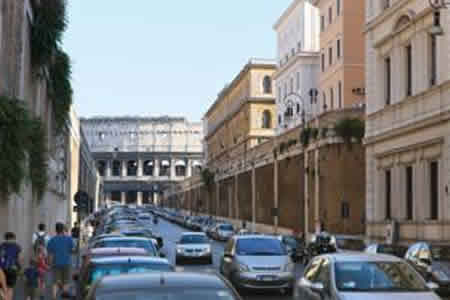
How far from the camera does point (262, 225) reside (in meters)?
71.2

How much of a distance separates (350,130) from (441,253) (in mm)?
26846

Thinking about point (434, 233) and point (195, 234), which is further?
point (195, 234)

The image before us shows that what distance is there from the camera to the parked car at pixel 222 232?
63.1m

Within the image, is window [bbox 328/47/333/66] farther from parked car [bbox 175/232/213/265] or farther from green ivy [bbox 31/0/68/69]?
green ivy [bbox 31/0/68/69]

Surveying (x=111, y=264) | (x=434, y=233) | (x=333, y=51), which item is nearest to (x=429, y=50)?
(x=434, y=233)

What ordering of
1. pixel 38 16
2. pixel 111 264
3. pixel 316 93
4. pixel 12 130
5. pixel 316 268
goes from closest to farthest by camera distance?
pixel 111 264 < pixel 316 268 < pixel 12 130 < pixel 38 16 < pixel 316 93

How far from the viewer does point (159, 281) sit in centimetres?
796

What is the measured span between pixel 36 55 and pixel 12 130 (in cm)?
1044

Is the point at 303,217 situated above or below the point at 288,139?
below

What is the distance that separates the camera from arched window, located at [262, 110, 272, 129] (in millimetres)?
101125

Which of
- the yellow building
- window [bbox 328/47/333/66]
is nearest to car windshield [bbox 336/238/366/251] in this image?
window [bbox 328/47/333/66]

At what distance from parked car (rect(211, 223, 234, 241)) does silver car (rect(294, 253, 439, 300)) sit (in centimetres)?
4913

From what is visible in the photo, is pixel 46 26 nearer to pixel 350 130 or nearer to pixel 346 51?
pixel 350 130

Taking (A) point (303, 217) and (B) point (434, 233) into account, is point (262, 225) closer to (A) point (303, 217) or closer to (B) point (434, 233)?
(A) point (303, 217)
